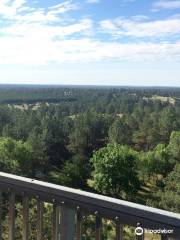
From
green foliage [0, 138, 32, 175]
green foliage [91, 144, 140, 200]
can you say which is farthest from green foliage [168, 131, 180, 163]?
green foliage [0, 138, 32, 175]

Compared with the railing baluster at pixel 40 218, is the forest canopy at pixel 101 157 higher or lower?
lower

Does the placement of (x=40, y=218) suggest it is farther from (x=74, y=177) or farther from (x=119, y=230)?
(x=74, y=177)

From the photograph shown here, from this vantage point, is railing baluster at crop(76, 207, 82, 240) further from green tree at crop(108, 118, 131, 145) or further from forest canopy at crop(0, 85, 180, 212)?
green tree at crop(108, 118, 131, 145)

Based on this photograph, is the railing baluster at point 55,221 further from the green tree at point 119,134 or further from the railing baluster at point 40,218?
the green tree at point 119,134

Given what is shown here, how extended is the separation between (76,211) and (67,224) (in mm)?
163

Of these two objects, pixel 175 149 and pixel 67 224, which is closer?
pixel 67 224

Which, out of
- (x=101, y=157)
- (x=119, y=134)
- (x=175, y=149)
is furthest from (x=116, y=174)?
(x=119, y=134)

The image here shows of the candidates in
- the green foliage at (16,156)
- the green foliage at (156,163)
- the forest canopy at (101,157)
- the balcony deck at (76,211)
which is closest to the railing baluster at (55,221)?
the balcony deck at (76,211)

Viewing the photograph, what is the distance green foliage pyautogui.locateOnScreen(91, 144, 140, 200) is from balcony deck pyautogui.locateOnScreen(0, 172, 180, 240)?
99.3ft

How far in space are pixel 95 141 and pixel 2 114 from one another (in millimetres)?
20234

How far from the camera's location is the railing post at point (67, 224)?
3312mm

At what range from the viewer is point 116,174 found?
117 ft

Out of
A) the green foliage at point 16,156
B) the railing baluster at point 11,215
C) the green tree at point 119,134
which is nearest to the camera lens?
the railing baluster at point 11,215

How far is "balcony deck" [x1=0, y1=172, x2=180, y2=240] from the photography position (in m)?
2.86
